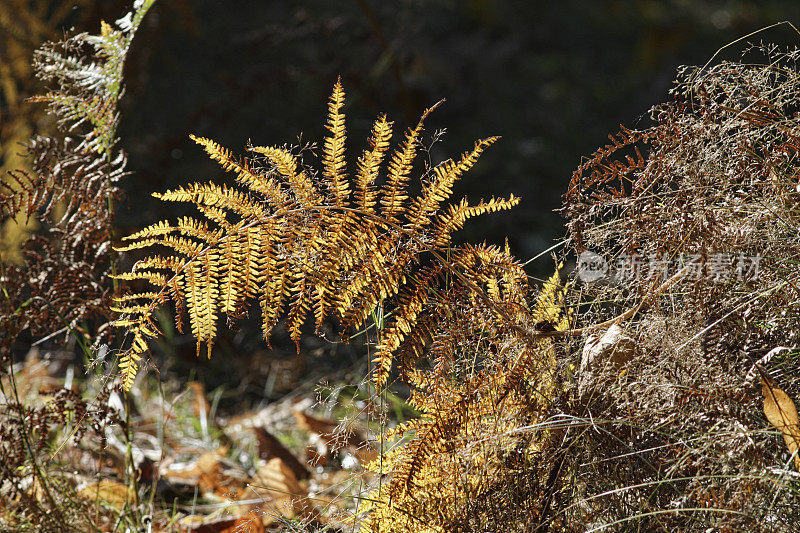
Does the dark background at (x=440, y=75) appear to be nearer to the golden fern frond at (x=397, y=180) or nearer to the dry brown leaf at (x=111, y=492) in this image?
the dry brown leaf at (x=111, y=492)

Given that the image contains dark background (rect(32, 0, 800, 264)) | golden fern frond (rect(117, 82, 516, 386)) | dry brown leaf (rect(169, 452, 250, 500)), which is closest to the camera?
golden fern frond (rect(117, 82, 516, 386))

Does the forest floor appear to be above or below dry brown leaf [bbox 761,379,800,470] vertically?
below

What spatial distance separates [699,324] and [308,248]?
0.67 meters

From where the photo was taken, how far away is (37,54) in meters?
1.79

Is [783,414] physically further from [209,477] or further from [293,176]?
[209,477]

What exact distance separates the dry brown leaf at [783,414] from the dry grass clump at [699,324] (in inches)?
1.1

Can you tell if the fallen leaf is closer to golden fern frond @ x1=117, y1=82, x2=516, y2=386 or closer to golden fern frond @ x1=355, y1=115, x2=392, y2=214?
golden fern frond @ x1=117, y1=82, x2=516, y2=386

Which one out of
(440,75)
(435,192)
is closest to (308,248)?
(435,192)

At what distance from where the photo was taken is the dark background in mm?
3939

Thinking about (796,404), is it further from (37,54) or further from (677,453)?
(37,54)

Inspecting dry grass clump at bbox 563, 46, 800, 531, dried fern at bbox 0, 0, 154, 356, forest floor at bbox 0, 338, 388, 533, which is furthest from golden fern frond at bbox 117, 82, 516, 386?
dried fern at bbox 0, 0, 154, 356

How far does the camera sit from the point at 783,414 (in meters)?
1.12

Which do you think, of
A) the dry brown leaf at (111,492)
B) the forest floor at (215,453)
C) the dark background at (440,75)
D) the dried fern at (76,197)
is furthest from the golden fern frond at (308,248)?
the dark background at (440,75)

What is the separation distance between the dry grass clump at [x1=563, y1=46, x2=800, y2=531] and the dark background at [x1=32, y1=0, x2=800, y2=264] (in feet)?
7.95
